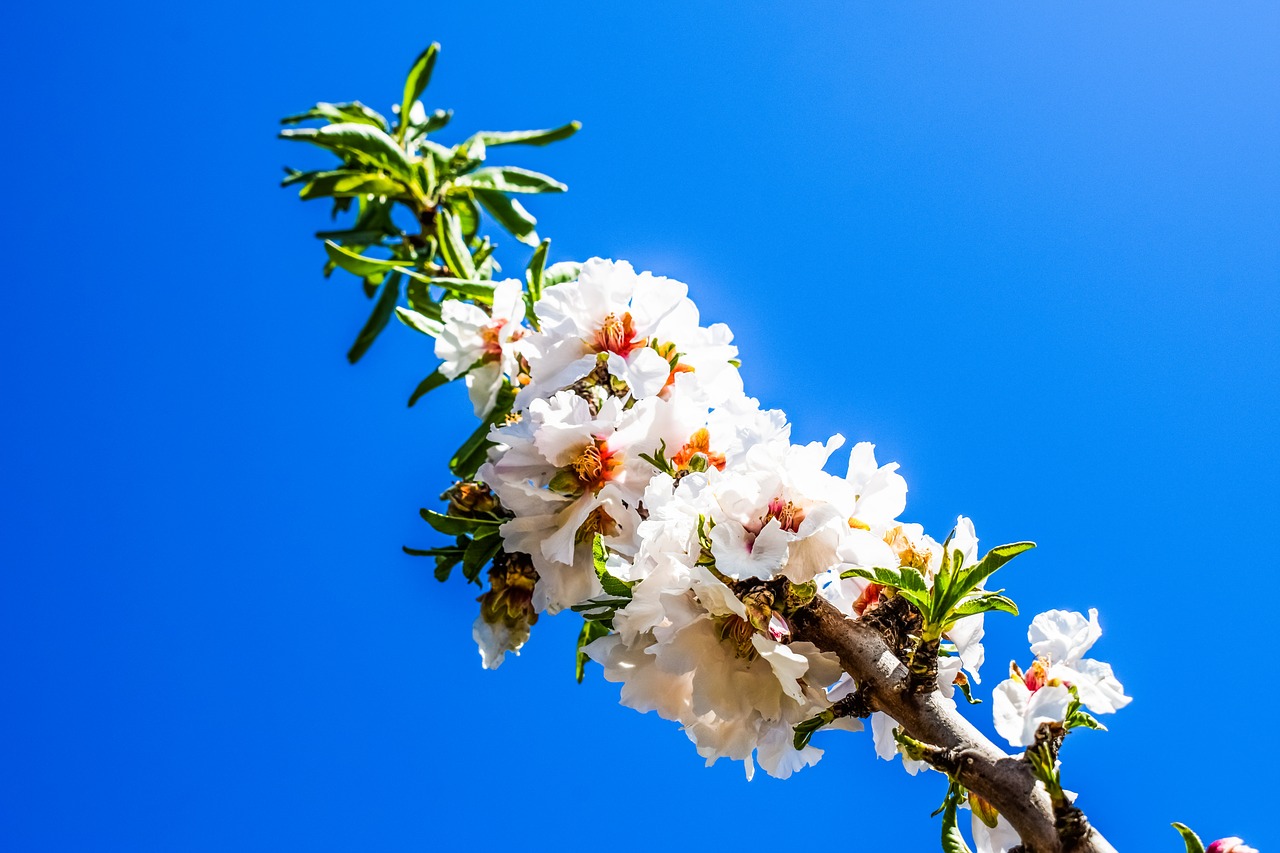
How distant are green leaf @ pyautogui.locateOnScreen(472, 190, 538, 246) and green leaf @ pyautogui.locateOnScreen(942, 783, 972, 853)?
6.80 feet

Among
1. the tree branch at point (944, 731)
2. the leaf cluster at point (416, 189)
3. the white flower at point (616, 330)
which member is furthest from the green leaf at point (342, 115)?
the tree branch at point (944, 731)

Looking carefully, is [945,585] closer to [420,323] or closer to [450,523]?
[450,523]

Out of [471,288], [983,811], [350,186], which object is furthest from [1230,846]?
[350,186]

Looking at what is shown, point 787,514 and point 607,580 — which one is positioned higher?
point 787,514

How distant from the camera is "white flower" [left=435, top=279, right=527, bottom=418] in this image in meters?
2.08

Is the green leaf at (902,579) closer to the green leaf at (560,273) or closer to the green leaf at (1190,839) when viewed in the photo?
the green leaf at (1190,839)

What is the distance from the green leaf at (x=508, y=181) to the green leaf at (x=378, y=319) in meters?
0.38

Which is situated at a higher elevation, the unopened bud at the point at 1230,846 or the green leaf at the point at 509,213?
the green leaf at the point at 509,213

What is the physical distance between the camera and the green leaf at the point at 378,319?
2.67 m

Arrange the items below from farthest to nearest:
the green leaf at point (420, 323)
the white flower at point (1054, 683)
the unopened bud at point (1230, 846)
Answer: the green leaf at point (420, 323) < the white flower at point (1054, 683) < the unopened bud at point (1230, 846)

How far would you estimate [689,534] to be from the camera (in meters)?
1.43

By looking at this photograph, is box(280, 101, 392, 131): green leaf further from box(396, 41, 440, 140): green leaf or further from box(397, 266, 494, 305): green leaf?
box(397, 266, 494, 305): green leaf

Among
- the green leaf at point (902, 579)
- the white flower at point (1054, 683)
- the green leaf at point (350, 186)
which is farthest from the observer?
the green leaf at point (350, 186)

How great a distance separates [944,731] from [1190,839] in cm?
31
